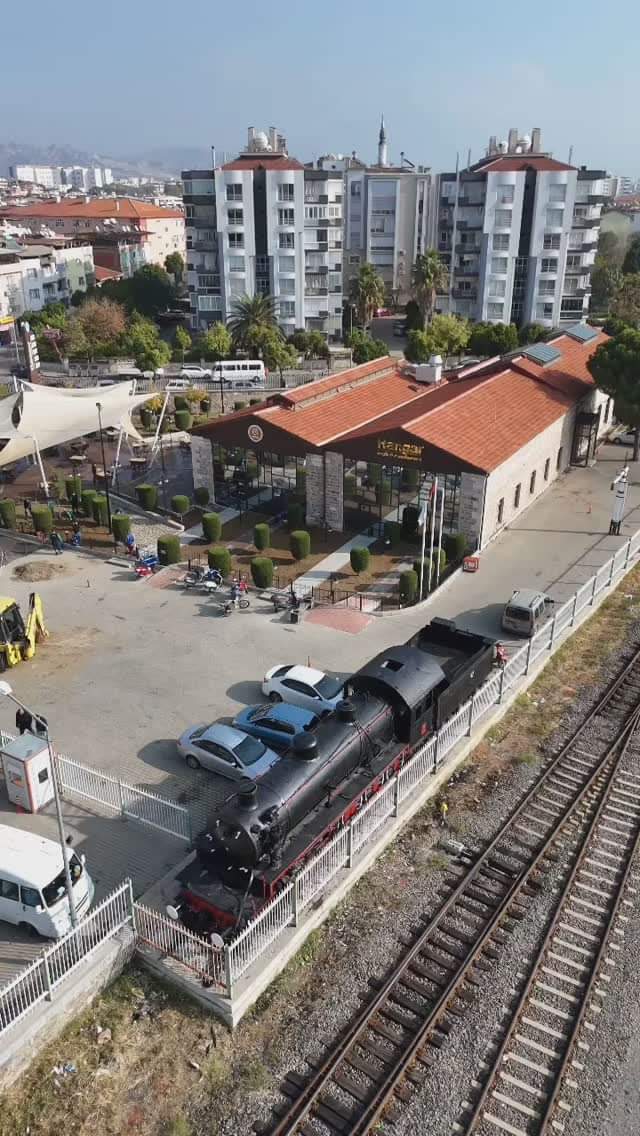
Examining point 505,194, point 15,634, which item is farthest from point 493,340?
point 15,634

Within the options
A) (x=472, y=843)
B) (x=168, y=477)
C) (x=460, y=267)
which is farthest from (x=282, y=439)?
(x=460, y=267)

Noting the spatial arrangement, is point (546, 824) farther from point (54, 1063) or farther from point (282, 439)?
point (282, 439)

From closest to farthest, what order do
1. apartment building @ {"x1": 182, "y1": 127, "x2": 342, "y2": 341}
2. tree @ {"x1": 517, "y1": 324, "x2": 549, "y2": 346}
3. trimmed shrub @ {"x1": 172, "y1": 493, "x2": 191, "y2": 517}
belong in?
trimmed shrub @ {"x1": 172, "y1": 493, "x2": 191, "y2": 517}
tree @ {"x1": 517, "y1": 324, "x2": 549, "y2": 346}
apartment building @ {"x1": 182, "y1": 127, "x2": 342, "y2": 341}

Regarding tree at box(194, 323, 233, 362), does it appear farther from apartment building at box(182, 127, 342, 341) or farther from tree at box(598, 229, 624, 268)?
tree at box(598, 229, 624, 268)

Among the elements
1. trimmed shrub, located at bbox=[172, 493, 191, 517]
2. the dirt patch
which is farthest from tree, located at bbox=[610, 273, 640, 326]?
the dirt patch

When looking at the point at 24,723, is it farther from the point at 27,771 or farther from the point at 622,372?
the point at 622,372

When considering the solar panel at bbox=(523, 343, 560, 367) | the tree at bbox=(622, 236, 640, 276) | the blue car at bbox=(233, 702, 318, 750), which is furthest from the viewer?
the tree at bbox=(622, 236, 640, 276)
